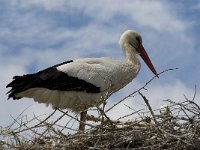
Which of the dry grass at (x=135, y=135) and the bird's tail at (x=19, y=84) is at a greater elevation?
the bird's tail at (x=19, y=84)

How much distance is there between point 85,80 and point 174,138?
11.9ft

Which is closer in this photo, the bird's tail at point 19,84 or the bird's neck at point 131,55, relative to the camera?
the bird's tail at point 19,84

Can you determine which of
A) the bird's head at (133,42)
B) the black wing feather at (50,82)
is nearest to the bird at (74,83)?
the black wing feather at (50,82)

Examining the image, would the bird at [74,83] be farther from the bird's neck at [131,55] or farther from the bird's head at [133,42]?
the bird's head at [133,42]

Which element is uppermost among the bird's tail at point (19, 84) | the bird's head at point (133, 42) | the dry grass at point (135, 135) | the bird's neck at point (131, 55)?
the bird's head at point (133, 42)

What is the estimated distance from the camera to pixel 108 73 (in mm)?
9742

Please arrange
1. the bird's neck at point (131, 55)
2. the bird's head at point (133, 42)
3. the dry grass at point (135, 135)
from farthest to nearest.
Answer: the bird's head at point (133, 42), the bird's neck at point (131, 55), the dry grass at point (135, 135)

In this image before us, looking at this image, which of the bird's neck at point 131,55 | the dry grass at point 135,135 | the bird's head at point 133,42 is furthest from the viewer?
the bird's head at point 133,42

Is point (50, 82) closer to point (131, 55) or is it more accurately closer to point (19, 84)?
point (19, 84)

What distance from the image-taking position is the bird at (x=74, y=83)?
378 inches

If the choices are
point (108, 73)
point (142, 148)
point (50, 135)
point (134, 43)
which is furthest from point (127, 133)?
point (134, 43)

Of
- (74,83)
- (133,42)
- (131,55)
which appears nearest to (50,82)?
(74,83)

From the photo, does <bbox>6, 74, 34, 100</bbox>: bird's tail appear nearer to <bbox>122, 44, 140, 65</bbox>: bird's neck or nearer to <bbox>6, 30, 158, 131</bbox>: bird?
<bbox>6, 30, 158, 131</bbox>: bird

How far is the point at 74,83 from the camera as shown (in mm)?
9781
